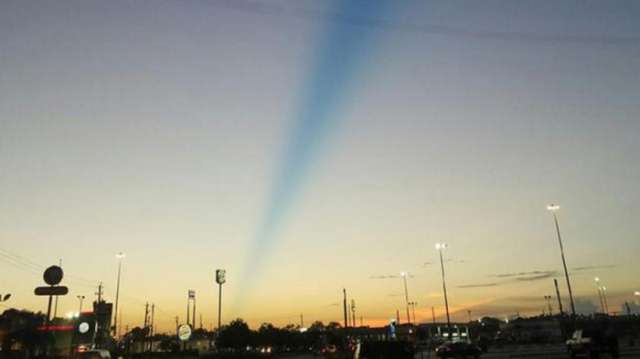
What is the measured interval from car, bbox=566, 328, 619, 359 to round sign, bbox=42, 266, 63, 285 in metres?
33.5

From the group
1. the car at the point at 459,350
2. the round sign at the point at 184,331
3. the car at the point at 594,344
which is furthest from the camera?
the round sign at the point at 184,331

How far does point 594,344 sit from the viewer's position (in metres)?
36.1

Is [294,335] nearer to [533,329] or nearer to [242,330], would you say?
[242,330]

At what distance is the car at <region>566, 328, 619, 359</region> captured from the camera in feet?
117

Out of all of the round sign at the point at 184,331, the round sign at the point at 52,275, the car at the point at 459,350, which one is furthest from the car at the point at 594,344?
the round sign at the point at 184,331

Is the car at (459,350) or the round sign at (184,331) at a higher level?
the round sign at (184,331)

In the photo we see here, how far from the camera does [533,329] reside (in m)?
164

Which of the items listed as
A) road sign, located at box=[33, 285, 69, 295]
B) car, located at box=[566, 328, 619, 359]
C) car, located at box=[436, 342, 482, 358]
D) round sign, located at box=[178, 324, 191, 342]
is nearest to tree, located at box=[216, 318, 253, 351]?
round sign, located at box=[178, 324, 191, 342]

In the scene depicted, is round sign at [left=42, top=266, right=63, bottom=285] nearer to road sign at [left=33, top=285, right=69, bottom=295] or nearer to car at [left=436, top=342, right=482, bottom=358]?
road sign at [left=33, top=285, right=69, bottom=295]

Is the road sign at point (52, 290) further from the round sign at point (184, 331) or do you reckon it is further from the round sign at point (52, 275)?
the round sign at point (184, 331)

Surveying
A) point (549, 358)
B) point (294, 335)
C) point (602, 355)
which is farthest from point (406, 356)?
point (294, 335)

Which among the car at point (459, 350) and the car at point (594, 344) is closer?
the car at point (594, 344)

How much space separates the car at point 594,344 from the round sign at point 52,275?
110ft

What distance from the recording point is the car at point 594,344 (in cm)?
3562
